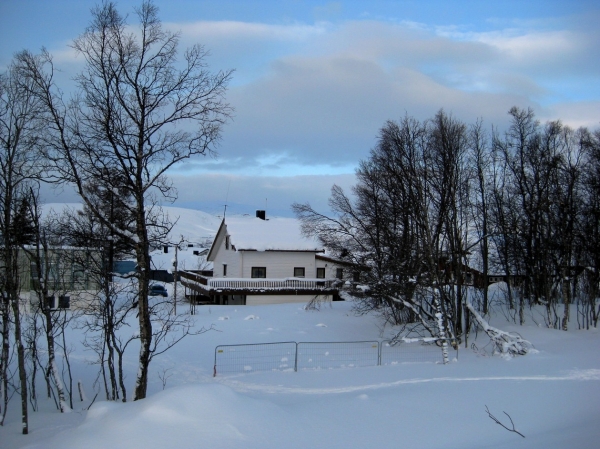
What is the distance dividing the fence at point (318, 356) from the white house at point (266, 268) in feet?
58.0

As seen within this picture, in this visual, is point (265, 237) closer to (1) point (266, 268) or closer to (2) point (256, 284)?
(1) point (266, 268)

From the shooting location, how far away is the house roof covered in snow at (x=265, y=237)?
136 ft

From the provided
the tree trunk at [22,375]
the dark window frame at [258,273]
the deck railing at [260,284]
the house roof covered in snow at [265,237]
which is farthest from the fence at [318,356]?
the dark window frame at [258,273]

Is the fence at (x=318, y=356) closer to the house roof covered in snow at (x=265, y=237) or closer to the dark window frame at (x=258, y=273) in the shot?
the house roof covered in snow at (x=265, y=237)

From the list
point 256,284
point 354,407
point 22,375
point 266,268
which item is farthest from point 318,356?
point 266,268

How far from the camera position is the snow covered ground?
779cm

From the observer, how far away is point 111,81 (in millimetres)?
11383

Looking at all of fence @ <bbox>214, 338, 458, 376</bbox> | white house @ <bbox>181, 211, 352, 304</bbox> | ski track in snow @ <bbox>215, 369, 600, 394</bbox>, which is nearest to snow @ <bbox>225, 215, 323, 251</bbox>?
white house @ <bbox>181, 211, 352, 304</bbox>

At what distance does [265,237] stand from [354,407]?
1256 inches

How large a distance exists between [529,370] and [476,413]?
5.50 m

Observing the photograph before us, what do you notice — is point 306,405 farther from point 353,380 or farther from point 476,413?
point 353,380

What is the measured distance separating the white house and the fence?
17688mm

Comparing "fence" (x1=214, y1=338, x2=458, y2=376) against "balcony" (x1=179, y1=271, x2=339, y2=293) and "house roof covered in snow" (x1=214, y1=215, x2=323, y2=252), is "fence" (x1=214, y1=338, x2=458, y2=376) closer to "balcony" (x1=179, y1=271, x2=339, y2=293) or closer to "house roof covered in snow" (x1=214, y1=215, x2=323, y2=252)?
"balcony" (x1=179, y1=271, x2=339, y2=293)

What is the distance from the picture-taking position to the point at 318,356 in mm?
19844
